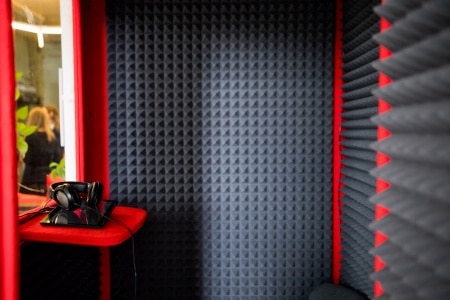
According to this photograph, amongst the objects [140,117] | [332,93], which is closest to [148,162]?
[140,117]

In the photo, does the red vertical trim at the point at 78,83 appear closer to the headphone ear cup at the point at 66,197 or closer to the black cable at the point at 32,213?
the black cable at the point at 32,213

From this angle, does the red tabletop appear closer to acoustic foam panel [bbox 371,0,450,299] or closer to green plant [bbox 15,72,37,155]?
green plant [bbox 15,72,37,155]

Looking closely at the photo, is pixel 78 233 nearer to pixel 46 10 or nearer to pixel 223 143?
pixel 223 143

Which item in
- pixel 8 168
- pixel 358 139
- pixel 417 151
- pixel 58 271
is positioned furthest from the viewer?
pixel 358 139

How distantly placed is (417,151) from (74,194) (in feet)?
4.38

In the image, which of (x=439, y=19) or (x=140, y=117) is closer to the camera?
(x=439, y=19)

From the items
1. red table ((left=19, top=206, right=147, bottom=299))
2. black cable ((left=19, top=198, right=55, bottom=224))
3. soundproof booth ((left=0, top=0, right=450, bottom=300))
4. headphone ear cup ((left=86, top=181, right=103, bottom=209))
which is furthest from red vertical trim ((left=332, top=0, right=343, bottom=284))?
black cable ((left=19, top=198, right=55, bottom=224))

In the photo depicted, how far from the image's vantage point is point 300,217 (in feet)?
6.89

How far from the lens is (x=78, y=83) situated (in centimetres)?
194

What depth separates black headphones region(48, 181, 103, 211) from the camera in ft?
4.86

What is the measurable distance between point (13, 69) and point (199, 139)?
1.08m

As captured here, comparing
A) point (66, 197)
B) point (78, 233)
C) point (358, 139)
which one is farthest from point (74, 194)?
point (358, 139)

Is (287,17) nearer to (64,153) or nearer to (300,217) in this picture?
(300,217)

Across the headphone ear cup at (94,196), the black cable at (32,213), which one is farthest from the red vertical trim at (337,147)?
the black cable at (32,213)
